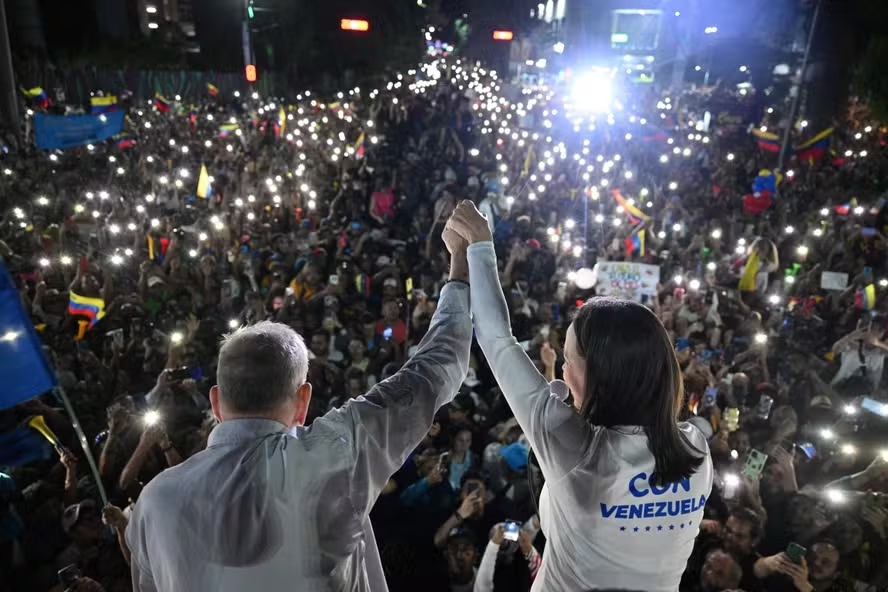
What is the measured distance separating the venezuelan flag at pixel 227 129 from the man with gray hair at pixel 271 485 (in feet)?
63.0

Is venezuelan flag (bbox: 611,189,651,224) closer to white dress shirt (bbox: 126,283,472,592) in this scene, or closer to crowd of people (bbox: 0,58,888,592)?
crowd of people (bbox: 0,58,888,592)

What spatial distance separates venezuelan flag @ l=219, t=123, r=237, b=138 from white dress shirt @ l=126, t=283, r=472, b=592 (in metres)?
19.3

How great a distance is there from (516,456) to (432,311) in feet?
10.0

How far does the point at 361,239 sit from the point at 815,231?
8466 millimetres

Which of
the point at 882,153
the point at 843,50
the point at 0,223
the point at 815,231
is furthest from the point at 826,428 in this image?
the point at 843,50

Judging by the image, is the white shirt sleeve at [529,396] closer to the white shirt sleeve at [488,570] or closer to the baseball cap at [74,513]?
the white shirt sleeve at [488,570]

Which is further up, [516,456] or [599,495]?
[599,495]

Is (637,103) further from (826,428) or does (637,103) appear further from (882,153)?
(826,428)

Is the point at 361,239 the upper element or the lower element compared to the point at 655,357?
lower

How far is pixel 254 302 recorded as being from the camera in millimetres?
7945

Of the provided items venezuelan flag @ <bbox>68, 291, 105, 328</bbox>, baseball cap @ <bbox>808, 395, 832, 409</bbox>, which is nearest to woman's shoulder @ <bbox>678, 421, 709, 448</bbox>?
baseball cap @ <bbox>808, 395, 832, 409</bbox>

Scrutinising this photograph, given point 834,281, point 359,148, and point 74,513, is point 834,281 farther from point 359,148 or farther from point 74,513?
point 359,148

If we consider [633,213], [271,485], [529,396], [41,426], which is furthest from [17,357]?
[633,213]

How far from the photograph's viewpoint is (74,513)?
3.94 meters
